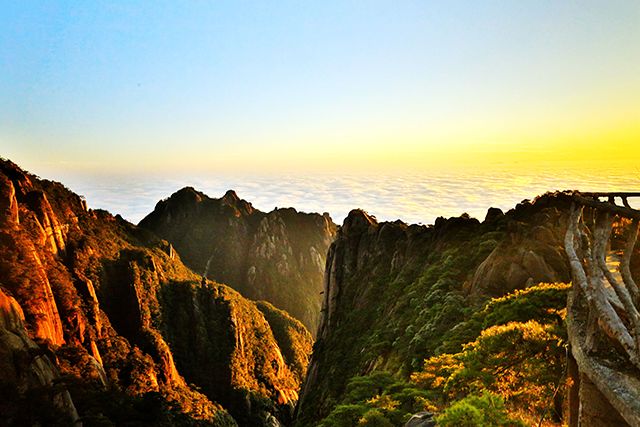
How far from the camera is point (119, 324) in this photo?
95500 millimetres

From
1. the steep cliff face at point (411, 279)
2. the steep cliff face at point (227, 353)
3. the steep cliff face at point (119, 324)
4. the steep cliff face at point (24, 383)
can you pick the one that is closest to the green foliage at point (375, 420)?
the steep cliff face at point (411, 279)

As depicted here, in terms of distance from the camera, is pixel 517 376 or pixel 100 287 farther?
pixel 100 287

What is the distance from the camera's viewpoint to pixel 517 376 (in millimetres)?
13570

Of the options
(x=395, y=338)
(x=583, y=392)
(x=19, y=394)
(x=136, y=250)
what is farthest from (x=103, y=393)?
(x=136, y=250)

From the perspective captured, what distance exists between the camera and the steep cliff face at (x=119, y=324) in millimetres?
51344

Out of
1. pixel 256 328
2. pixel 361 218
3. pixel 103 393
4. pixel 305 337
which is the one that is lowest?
pixel 305 337

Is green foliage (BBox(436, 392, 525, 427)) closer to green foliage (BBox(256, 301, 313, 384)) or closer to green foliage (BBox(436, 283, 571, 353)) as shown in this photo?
green foliage (BBox(436, 283, 571, 353))

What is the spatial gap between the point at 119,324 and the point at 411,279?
255 feet

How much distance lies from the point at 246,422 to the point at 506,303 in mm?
107582

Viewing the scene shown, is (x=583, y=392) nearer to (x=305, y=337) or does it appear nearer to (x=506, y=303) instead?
(x=506, y=303)

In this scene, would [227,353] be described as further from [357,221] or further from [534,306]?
[534,306]

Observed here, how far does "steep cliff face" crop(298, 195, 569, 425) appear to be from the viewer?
→ 2825cm

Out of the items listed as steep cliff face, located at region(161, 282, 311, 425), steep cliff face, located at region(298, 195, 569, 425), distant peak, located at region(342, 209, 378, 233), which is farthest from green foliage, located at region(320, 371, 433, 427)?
steep cliff face, located at region(161, 282, 311, 425)

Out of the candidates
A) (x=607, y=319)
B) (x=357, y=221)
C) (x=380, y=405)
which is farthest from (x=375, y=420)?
(x=357, y=221)
